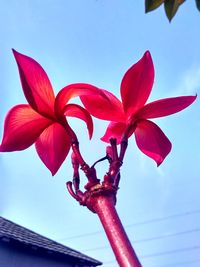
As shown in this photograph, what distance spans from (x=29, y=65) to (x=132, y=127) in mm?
207

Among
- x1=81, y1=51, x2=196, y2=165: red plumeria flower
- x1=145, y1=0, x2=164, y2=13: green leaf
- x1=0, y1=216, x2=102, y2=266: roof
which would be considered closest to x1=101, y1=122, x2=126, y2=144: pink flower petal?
x1=81, y1=51, x2=196, y2=165: red plumeria flower

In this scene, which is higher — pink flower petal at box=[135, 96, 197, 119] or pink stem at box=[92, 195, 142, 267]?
pink flower petal at box=[135, 96, 197, 119]

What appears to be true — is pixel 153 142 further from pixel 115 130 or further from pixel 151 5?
pixel 151 5

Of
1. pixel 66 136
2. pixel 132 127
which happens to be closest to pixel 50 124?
pixel 66 136

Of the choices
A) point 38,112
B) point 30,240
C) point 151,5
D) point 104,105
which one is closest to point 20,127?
point 38,112

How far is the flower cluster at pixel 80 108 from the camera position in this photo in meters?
0.51

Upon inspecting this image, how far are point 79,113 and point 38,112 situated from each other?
0.08 meters

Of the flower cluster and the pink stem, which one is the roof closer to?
the flower cluster

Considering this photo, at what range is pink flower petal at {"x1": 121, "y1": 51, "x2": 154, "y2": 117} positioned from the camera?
52 centimetres

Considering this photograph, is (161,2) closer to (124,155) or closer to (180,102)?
(180,102)

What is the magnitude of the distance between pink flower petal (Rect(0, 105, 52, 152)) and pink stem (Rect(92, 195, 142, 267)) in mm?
190

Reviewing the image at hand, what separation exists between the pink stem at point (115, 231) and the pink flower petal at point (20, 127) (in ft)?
A: 0.62

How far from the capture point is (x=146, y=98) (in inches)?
21.2

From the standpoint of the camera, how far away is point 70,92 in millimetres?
517
